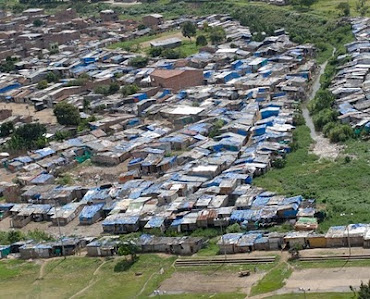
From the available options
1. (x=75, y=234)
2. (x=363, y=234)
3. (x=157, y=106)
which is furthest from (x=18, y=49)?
(x=363, y=234)

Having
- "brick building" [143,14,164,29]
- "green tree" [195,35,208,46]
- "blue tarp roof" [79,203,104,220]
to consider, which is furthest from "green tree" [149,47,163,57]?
"blue tarp roof" [79,203,104,220]

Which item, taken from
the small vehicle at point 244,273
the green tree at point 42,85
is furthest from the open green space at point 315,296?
the green tree at point 42,85

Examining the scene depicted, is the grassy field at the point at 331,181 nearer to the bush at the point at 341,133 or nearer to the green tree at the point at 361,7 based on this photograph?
the bush at the point at 341,133

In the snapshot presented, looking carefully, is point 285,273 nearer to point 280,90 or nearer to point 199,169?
point 199,169

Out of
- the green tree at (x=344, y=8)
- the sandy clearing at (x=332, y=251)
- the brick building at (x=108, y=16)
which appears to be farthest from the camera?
the brick building at (x=108, y=16)

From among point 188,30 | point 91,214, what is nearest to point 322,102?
point 91,214

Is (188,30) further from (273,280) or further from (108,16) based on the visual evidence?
(273,280)
